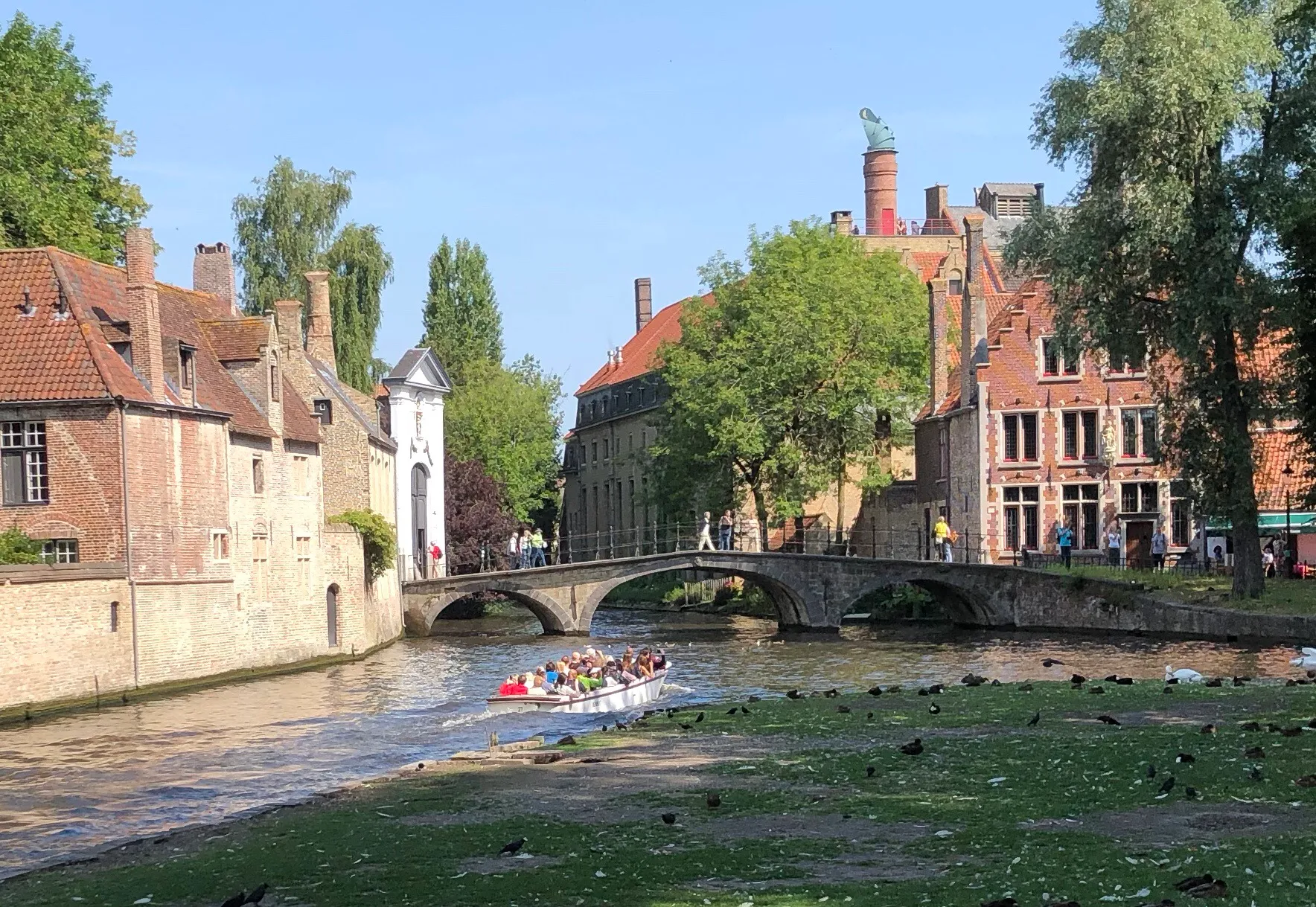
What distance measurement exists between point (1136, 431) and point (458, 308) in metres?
40.4

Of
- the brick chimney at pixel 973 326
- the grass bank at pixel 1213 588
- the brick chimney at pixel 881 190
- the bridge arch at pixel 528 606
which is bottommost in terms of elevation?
the bridge arch at pixel 528 606

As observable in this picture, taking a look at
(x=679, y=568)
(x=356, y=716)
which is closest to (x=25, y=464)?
(x=356, y=716)

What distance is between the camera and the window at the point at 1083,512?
5547 centimetres

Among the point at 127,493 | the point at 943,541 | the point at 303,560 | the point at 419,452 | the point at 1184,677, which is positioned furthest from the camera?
the point at 419,452

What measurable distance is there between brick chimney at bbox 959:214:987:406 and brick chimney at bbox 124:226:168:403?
88.9 ft

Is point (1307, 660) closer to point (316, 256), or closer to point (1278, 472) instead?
point (1278, 472)

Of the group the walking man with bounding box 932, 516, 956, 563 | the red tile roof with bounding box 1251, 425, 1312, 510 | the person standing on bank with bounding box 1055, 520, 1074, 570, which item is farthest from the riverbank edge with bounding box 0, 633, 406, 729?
the red tile roof with bounding box 1251, 425, 1312, 510

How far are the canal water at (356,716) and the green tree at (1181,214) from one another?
480 cm

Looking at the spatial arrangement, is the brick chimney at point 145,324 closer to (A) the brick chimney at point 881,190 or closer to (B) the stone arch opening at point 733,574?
(B) the stone arch opening at point 733,574

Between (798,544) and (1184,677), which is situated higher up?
(798,544)

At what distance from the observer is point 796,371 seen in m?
59.9

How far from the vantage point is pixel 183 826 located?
18.5 m

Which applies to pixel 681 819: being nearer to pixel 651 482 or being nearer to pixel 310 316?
pixel 310 316

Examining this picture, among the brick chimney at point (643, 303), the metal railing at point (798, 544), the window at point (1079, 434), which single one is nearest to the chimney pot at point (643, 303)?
the brick chimney at point (643, 303)
